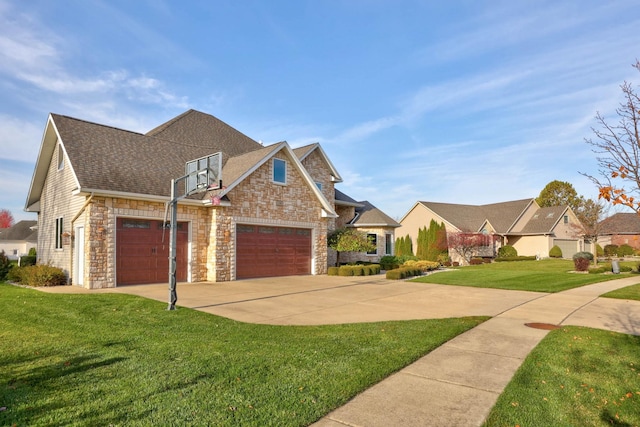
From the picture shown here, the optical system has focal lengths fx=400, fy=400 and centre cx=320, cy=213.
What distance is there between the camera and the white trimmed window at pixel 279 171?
18734mm

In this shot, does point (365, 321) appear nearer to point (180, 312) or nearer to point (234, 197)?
point (180, 312)

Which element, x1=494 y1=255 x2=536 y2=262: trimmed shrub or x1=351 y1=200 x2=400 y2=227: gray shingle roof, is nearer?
x1=351 y1=200 x2=400 y2=227: gray shingle roof

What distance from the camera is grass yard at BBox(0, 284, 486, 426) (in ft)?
12.8

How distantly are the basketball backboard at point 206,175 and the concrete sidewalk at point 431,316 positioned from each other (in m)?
3.03

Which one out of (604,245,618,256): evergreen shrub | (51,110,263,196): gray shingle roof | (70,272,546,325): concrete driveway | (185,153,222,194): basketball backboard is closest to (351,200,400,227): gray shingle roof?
(70,272,546,325): concrete driveway

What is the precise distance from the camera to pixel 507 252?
3825cm

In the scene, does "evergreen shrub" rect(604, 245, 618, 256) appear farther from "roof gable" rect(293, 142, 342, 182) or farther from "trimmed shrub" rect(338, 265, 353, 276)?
"trimmed shrub" rect(338, 265, 353, 276)

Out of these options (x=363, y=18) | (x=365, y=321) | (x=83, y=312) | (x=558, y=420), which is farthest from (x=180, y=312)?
(x=363, y=18)

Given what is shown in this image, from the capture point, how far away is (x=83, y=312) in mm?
8797

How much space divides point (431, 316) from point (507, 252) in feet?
107

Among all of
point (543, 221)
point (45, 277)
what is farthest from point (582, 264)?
point (45, 277)

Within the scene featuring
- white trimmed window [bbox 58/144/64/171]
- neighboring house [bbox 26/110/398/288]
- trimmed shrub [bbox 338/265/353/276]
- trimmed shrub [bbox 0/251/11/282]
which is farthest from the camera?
trimmed shrub [bbox 338/265/353/276]

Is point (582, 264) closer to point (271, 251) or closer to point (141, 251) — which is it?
point (271, 251)

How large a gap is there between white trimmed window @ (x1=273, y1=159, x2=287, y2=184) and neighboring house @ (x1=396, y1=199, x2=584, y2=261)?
22.9 m
